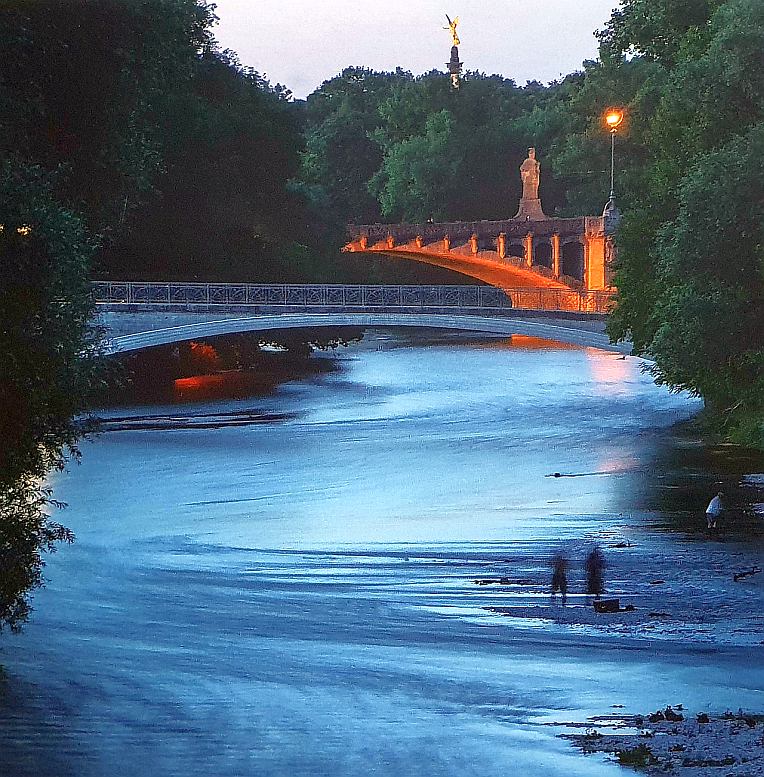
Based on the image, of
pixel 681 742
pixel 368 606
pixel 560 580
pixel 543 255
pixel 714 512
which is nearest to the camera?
pixel 681 742

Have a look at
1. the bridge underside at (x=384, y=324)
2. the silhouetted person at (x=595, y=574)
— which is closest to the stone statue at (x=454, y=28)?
the bridge underside at (x=384, y=324)

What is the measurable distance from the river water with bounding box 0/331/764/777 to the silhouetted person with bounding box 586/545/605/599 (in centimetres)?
30

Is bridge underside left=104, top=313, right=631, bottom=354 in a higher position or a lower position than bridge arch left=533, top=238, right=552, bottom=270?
lower

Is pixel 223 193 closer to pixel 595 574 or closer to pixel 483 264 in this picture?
pixel 483 264

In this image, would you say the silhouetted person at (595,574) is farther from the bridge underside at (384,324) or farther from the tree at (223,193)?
the tree at (223,193)

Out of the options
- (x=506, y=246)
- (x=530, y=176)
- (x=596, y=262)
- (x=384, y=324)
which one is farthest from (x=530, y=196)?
(x=384, y=324)

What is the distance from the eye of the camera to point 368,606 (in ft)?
75.8

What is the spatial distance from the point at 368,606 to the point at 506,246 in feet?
150

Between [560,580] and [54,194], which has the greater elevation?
[54,194]

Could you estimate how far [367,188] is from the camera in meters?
101

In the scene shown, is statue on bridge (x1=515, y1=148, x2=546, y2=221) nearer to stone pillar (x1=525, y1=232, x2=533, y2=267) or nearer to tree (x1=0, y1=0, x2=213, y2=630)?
stone pillar (x1=525, y1=232, x2=533, y2=267)

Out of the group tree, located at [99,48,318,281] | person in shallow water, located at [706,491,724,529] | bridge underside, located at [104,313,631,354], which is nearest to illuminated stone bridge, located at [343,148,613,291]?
tree, located at [99,48,318,281]

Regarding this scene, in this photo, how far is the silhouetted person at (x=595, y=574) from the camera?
23.9 m

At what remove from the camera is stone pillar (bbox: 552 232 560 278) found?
64.6 metres
